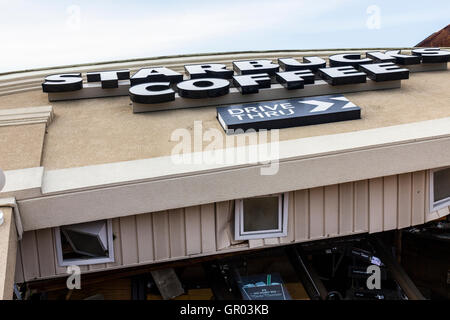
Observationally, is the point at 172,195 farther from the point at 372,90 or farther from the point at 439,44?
the point at 439,44

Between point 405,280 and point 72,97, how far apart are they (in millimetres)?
9883

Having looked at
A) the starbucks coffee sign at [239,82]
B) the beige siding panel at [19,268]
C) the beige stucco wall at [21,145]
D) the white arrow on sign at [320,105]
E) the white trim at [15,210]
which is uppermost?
the starbucks coffee sign at [239,82]

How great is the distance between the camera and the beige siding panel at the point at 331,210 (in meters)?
9.70

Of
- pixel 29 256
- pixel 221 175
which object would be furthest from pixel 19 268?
pixel 221 175

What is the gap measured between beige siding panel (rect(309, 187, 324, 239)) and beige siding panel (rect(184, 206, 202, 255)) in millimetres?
2296

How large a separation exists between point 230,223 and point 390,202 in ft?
11.3

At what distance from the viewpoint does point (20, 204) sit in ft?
24.9

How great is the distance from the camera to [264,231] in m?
9.63

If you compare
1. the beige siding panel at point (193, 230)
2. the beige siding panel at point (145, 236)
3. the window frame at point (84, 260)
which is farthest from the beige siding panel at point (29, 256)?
the beige siding panel at point (193, 230)

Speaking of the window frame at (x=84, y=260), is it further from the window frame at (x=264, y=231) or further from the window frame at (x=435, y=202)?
the window frame at (x=435, y=202)

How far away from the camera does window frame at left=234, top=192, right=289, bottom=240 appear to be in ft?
30.6

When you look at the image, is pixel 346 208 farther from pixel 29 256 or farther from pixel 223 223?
pixel 29 256

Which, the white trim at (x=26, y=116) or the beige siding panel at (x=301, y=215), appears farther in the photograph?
the white trim at (x=26, y=116)

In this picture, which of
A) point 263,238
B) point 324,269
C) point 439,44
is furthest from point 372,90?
point 439,44
